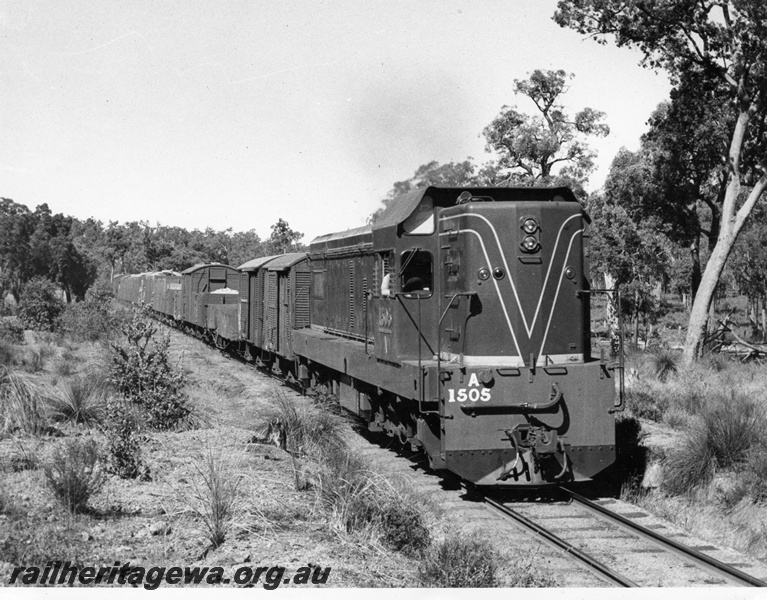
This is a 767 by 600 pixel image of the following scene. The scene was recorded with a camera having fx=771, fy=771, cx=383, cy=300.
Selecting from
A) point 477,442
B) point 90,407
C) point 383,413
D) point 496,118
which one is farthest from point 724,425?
point 496,118

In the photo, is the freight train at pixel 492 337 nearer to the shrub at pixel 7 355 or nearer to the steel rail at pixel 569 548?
the steel rail at pixel 569 548

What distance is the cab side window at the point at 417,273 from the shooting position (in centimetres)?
957

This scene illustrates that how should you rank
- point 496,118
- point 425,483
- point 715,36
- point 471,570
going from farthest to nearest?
point 496,118
point 715,36
point 425,483
point 471,570

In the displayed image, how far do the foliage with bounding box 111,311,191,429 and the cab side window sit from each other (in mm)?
4306

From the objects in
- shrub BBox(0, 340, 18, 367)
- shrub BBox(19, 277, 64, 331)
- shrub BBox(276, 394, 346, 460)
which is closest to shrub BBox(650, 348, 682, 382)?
shrub BBox(276, 394, 346, 460)

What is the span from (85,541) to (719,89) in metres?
18.5

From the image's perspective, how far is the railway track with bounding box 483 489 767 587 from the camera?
21.0 feet

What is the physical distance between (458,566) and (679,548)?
2.47 meters

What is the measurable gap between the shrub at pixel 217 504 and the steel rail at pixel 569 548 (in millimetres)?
2859

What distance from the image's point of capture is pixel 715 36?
1808 centimetres

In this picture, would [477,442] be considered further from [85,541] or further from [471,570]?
[85,541]

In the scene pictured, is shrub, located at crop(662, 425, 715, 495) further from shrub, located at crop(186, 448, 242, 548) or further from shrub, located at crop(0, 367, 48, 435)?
shrub, located at crop(0, 367, 48, 435)

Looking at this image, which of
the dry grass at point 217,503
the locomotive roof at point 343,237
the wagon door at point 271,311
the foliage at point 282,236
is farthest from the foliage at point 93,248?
the dry grass at point 217,503

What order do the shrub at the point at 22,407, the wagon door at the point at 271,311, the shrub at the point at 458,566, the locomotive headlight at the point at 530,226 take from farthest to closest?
the wagon door at the point at 271,311
the shrub at the point at 22,407
the locomotive headlight at the point at 530,226
the shrub at the point at 458,566
